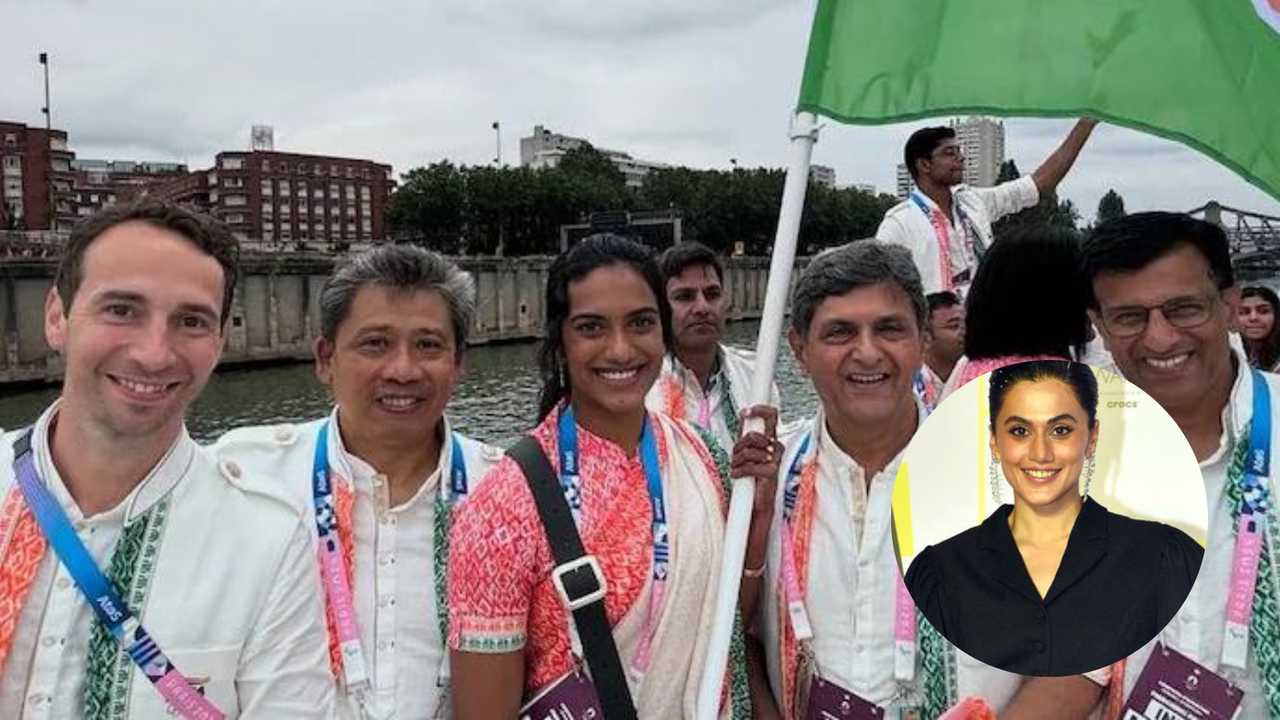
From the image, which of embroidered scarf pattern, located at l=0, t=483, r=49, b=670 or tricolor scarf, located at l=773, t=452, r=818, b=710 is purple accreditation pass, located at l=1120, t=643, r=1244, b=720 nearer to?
tricolor scarf, located at l=773, t=452, r=818, b=710

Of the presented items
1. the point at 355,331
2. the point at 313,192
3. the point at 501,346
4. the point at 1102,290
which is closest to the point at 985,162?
the point at 1102,290

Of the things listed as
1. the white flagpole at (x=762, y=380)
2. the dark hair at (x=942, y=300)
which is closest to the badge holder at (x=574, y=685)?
the white flagpole at (x=762, y=380)

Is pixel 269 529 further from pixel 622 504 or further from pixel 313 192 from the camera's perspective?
pixel 313 192

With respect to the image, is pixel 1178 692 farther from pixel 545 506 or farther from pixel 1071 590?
pixel 545 506

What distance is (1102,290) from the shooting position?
2570mm

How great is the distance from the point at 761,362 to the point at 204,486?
148cm

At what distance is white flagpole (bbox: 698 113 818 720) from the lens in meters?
2.49

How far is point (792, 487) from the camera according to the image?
288 centimetres

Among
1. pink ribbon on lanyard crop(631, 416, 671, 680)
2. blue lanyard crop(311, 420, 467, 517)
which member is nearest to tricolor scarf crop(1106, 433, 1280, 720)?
pink ribbon on lanyard crop(631, 416, 671, 680)

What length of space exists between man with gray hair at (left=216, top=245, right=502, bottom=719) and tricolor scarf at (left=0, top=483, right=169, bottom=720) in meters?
0.46

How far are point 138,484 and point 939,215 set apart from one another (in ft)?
15.2

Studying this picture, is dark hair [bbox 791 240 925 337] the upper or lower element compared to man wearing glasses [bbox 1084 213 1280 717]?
upper

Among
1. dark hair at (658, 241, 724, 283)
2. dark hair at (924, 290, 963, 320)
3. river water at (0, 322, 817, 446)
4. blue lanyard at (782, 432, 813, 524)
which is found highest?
dark hair at (658, 241, 724, 283)

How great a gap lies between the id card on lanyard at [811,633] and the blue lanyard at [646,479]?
0.36 meters
